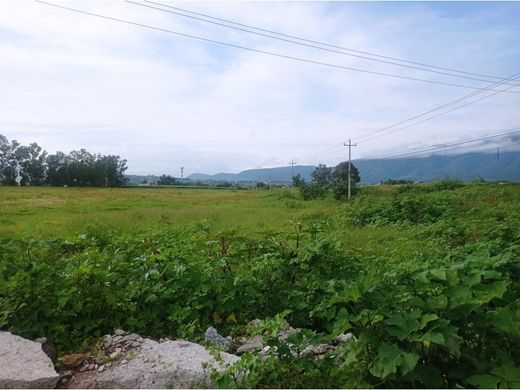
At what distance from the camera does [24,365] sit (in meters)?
2.75

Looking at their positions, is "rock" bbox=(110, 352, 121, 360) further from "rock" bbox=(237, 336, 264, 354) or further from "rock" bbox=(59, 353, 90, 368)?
"rock" bbox=(237, 336, 264, 354)

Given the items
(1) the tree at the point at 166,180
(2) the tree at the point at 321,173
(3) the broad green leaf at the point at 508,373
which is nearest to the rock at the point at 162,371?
(3) the broad green leaf at the point at 508,373

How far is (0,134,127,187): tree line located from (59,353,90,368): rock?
64118 millimetres

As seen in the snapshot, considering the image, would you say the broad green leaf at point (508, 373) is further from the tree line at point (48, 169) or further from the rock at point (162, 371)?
the tree line at point (48, 169)

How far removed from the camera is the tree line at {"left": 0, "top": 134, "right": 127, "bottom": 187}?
5988 cm

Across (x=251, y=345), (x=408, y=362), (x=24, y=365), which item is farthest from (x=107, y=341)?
(x=408, y=362)

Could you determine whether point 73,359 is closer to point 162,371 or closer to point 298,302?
point 162,371

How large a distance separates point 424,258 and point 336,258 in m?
0.96

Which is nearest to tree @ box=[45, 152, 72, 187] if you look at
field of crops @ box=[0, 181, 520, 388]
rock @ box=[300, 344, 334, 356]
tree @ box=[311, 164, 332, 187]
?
tree @ box=[311, 164, 332, 187]

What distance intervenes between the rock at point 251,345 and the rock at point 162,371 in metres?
0.25

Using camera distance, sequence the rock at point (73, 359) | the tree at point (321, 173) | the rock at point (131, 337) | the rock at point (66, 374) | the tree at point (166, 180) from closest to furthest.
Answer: the rock at point (66, 374)
the rock at point (73, 359)
the rock at point (131, 337)
the tree at point (321, 173)
the tree at point (166, 180)

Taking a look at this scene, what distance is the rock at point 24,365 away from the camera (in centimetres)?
260

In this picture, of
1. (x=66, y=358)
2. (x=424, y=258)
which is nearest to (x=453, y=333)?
(x=424, y=258)

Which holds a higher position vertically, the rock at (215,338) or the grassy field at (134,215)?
the rock at (215,338)
